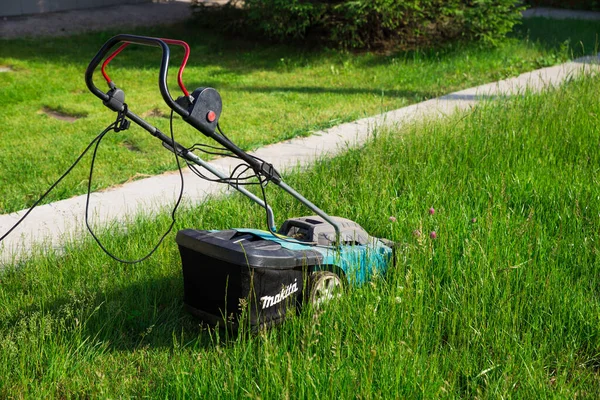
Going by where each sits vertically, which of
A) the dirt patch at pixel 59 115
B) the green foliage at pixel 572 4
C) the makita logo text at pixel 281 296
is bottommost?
the makita logo text at pixel 281 296

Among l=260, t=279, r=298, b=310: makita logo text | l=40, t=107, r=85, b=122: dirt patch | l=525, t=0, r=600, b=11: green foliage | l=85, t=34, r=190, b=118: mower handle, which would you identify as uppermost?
l=525, t=0, r=600, b=11: green foliage

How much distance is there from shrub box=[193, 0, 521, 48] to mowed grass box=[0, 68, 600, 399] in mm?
5075

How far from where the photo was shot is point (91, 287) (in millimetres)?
3770

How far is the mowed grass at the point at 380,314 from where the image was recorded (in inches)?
114

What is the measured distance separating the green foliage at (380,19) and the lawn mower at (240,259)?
21.2ft

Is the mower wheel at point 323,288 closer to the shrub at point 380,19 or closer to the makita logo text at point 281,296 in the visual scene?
the makita logo text at point 281,296

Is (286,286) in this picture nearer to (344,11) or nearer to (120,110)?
(120,110)

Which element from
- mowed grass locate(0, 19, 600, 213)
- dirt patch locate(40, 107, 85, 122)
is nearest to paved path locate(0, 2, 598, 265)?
mowed grass locate(0, 19, 600, 213)

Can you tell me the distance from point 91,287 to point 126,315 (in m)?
0.30

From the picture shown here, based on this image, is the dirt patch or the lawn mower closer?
the lawn mower

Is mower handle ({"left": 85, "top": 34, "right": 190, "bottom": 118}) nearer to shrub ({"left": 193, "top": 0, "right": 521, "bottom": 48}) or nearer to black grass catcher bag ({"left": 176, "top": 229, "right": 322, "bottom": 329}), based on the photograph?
black grass catcher bag ({"left": 176, "top": 229, "right": 322, "bottom": 329})

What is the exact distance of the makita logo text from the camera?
315 cm

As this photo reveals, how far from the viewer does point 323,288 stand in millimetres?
3391

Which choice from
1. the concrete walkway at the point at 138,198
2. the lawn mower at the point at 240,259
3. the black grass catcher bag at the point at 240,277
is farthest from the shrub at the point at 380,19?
the black grass catcher bag at the point at 240,277
